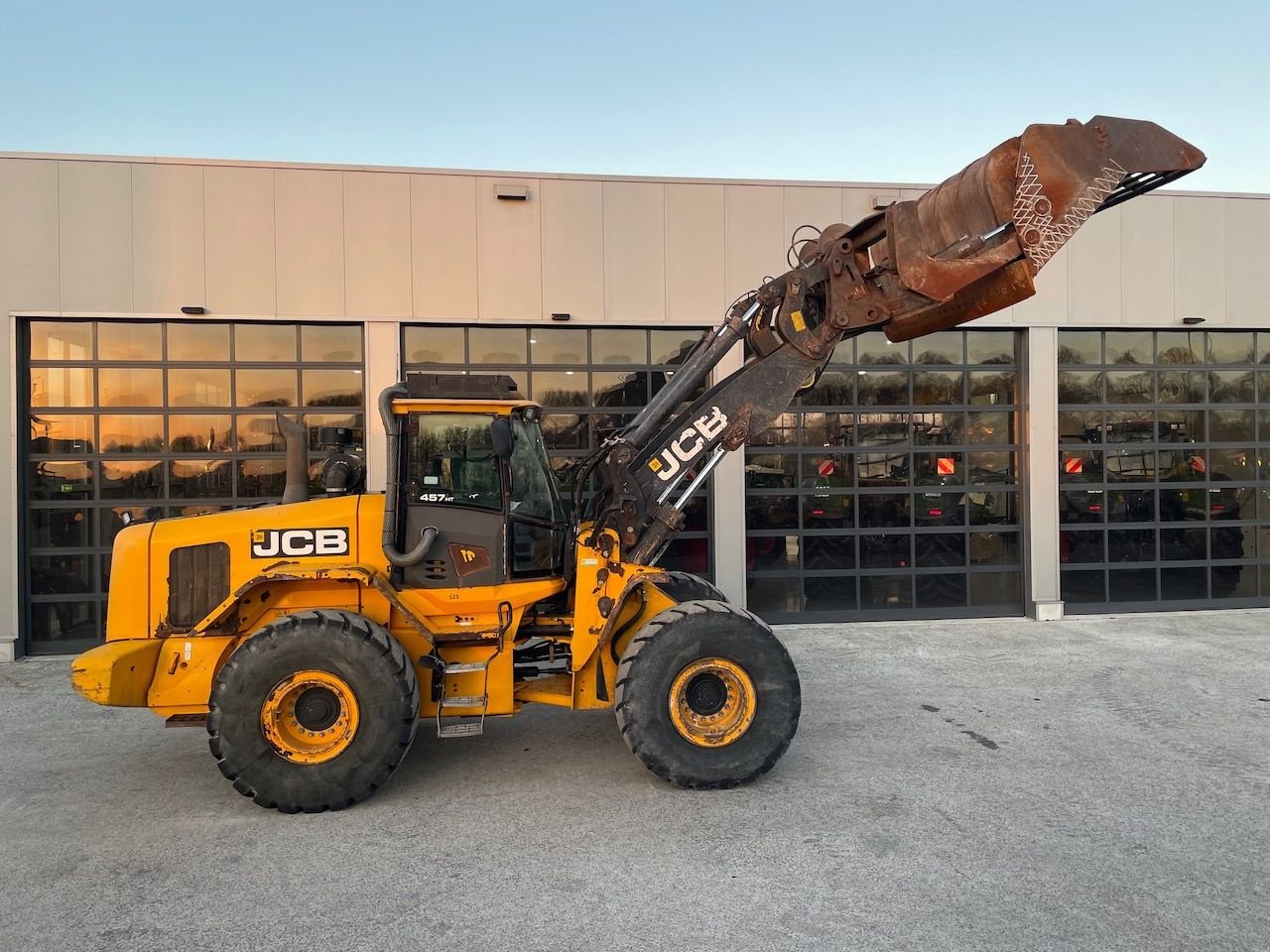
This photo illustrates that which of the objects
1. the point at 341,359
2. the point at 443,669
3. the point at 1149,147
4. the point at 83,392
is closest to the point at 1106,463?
the point at 1149,147

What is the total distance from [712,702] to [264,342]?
7.00 m

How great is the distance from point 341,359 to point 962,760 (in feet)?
24.9

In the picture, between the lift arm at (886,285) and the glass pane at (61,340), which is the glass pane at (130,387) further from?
the lift arm at (886,285)

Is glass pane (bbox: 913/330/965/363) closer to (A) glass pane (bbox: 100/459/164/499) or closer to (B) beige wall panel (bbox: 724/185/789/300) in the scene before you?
(B) beige wall panel (bbox: 724/185/789/300)

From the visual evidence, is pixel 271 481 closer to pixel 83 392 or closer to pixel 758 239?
pixel 83 392

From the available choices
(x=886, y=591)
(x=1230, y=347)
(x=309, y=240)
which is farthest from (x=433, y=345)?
(x=1230, y=347)

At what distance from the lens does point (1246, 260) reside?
9852 mm

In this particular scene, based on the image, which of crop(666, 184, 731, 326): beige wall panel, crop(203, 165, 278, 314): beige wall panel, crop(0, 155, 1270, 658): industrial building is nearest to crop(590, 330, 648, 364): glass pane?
crop(0, 155, 1270, 658): industrial building

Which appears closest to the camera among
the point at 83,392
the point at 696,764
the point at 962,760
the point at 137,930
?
the point at 137,930

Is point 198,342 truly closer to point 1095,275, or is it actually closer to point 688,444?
point 688,444

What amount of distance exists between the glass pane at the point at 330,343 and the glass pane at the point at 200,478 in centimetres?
159

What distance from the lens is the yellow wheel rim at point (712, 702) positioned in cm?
446

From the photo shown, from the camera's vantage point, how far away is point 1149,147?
431 cm

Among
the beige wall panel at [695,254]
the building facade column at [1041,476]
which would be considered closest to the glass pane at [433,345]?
the beige wall panel at [695,254]
